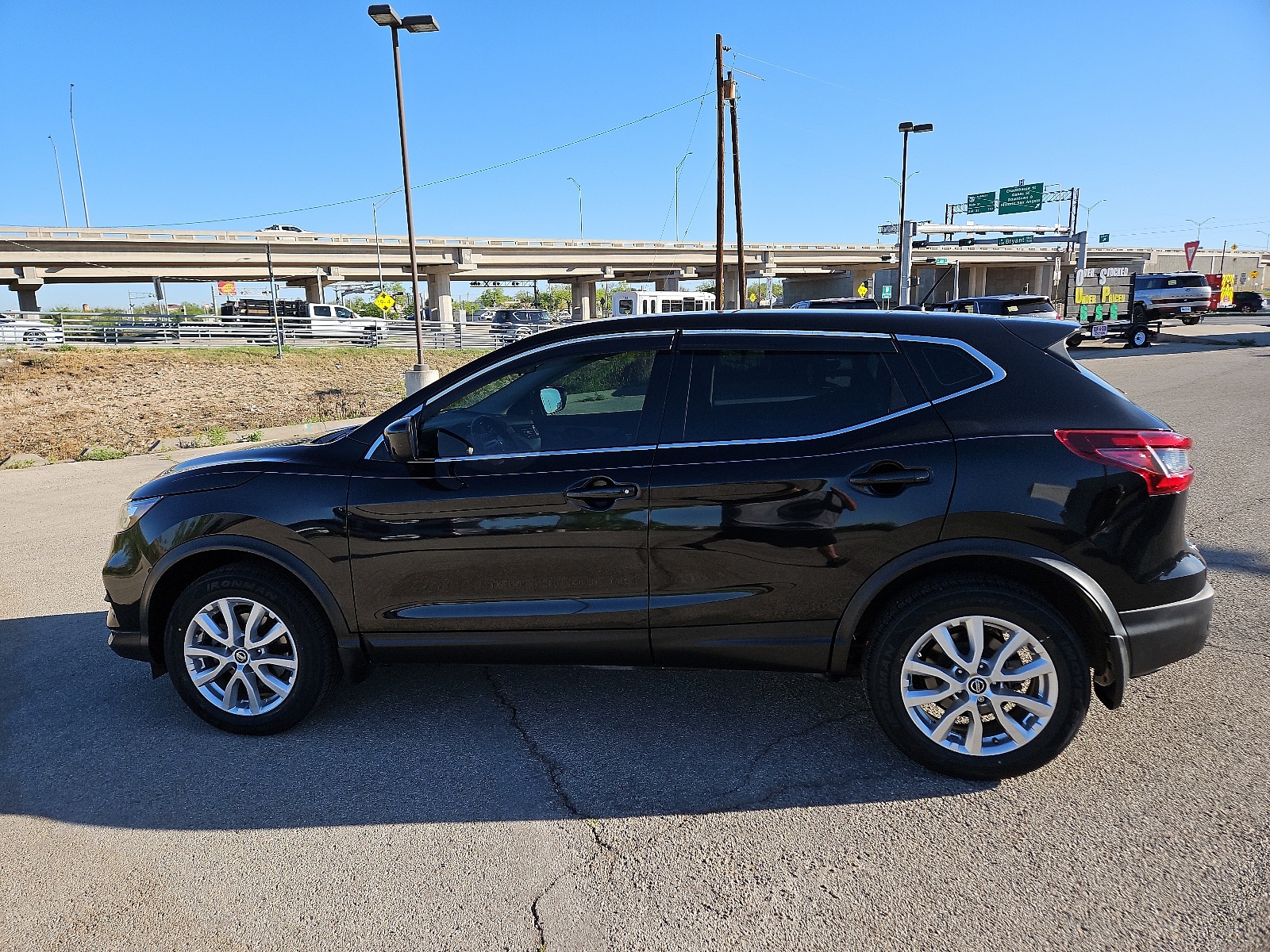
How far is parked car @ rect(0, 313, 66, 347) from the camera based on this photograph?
33594 millimetres

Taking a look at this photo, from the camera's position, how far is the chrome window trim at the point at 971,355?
329cm

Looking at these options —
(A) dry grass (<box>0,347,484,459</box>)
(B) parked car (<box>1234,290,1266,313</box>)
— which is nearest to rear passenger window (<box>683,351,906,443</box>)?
(A) dry grass (<box>0,347,484,459</box>)

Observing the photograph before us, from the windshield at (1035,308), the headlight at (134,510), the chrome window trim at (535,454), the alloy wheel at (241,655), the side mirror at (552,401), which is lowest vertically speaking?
the alloy wheel at (241,655)

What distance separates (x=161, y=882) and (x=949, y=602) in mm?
2919

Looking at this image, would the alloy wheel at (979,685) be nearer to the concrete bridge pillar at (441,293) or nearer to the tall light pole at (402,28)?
the tall light pole at (402,28)

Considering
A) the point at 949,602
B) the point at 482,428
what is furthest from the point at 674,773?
the point at 482,428

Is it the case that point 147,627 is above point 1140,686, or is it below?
above

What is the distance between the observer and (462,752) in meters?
3.62

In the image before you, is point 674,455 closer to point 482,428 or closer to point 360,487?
point 482,428

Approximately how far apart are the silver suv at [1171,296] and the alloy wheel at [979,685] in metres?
32.8

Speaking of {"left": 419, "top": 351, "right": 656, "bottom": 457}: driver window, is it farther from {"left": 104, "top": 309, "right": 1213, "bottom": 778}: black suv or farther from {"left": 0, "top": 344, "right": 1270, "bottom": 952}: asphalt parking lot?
{"left": 0, "top": 344, "right": 1270, "bottom": 952}: asphalt parking lot

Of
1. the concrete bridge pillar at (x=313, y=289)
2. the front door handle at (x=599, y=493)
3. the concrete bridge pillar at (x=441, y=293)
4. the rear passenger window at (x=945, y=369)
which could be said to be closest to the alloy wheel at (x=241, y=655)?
the front door handle at (x=599, y=493)

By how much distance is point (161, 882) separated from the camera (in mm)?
2879

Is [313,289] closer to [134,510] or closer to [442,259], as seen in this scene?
[442,259]
